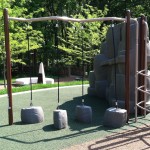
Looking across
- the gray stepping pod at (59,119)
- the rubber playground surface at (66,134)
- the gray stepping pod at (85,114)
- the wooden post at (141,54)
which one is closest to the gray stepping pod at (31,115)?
the rubber playground surface at (66,134)

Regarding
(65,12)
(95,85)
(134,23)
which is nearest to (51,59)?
(65,12)

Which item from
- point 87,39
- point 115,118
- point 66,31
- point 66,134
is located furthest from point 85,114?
point 66,31

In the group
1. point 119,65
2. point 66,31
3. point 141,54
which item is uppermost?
point 66,31

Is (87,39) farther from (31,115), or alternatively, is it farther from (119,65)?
(31,115)

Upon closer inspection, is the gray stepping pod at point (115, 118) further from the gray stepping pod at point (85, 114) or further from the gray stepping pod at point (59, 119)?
the gray stepping pod at point (59, 119)

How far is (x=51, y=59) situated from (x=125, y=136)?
76.9 ft

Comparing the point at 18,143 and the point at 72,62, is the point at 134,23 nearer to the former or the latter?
the point at 18,143

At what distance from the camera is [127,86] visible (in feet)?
22.9

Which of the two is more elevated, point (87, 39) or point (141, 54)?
point (87, 39)

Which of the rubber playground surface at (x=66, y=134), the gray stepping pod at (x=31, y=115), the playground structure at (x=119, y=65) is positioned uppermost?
the playground structure at (x=119, y=65)

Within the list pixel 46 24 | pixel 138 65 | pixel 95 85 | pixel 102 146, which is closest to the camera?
pixel 102 146

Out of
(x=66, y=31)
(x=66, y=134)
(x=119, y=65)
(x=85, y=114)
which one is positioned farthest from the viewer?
(x=66, y=31)

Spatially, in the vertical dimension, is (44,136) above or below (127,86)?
below

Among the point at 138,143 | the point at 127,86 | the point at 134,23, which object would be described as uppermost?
the point at 134,23
